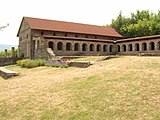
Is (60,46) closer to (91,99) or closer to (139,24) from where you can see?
(139,24)

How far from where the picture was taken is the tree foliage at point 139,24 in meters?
A: 52.9

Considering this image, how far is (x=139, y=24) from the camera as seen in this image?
5575 cm

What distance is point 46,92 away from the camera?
11875 millimetres

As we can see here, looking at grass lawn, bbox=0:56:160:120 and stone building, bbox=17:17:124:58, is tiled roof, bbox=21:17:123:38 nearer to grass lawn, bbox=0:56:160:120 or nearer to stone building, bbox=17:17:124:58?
stone building, bbox=17:17:124:58

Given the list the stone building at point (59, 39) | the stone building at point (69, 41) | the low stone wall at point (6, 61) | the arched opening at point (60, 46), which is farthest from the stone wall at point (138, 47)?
the low stone wall at point (6, 61)

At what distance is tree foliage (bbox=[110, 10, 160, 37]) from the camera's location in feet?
173

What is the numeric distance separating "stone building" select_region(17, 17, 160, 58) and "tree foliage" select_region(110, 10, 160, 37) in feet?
34.7

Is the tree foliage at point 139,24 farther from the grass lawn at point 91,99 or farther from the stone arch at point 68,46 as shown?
the grass lawn at point 91,99

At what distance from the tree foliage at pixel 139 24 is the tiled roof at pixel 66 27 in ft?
26.3

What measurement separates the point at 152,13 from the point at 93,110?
212 feet

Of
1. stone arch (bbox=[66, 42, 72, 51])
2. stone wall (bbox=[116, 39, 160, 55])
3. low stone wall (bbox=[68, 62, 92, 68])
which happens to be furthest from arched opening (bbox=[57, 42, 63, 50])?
low stone wall (bbox=[68, 62, 92, 68])

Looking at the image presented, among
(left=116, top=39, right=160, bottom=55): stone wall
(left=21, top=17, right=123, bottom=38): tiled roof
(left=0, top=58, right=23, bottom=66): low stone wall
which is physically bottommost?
(left=0, top=58, right=23, bottom=66): low stone wall

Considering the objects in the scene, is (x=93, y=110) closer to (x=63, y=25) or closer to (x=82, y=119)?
(x=82, y=119)

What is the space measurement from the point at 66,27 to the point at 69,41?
7.18 metres
